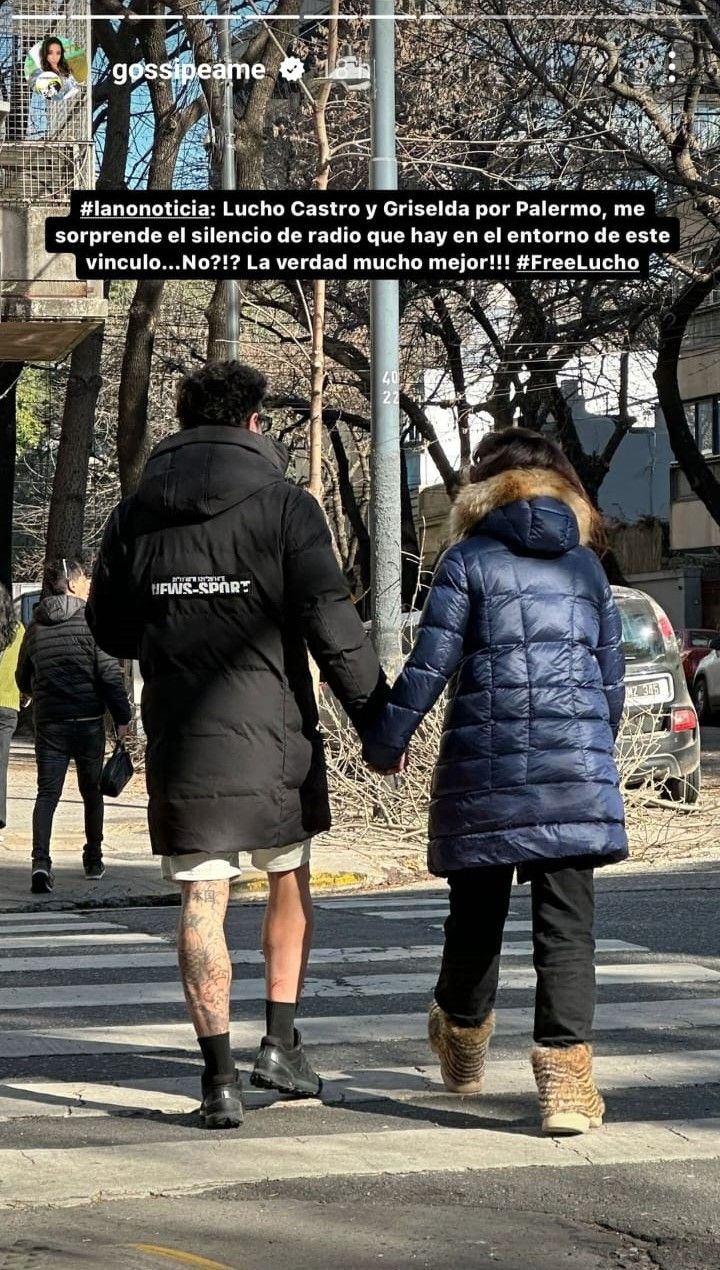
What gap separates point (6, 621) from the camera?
12000 millimetres

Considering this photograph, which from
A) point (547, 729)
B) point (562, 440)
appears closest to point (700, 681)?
point (562, 440)

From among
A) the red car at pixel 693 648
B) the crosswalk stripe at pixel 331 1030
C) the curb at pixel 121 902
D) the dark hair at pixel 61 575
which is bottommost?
the crosswalk stripe at pixel 331 1030

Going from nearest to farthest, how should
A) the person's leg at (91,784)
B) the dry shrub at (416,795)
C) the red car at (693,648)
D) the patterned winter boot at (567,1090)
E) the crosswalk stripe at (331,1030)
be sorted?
the patterned winter boot at (567,1090) → the crosswalk stripe at (331,1030) → the person's leg at (91,784) → the dry shrub at (416,795) → the red car at (693,648)

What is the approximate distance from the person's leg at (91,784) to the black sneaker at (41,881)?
564mm

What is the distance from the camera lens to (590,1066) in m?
5.27

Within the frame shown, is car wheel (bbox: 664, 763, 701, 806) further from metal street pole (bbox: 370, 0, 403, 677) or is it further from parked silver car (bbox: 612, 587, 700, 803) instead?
metal street pole (bbox: 370, 0, 403, 677)

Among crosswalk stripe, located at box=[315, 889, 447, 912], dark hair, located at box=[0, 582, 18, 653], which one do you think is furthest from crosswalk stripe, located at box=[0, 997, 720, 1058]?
dark hair, located at box=[0, 582, 18, 653]

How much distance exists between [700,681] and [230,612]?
29.3 m

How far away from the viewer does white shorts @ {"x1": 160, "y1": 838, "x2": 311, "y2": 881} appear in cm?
534

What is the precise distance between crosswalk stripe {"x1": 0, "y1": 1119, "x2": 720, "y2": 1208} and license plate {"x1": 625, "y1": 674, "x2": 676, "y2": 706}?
31.8 ft

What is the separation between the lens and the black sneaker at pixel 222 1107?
17.3 ft

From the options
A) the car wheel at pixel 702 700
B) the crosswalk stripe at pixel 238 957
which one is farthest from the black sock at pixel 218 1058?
the car wheel at pixel 702 700

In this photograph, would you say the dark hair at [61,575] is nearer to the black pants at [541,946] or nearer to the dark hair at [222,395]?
the dark hair at [222,395]

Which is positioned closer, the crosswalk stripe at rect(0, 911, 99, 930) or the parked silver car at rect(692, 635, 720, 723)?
the crosswalk stripe at rect(0, 911, 99, 930)
